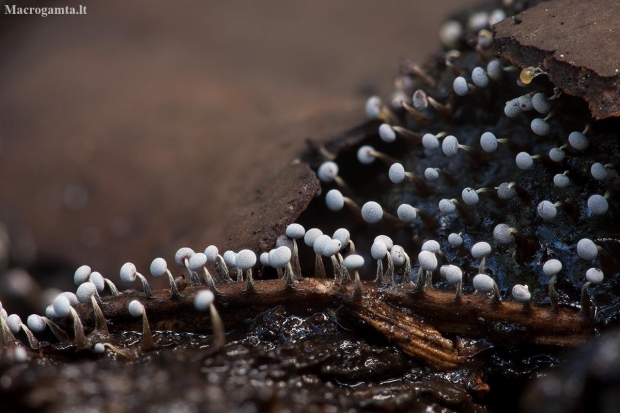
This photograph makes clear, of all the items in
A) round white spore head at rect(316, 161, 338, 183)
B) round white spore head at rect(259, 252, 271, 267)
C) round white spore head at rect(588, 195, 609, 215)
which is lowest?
round white spore head at rect(259, 252, 271, 267)

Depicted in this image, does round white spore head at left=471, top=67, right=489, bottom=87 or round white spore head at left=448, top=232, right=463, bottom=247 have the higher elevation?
round white spore head at left=471, top=67, right=489, bottom=87

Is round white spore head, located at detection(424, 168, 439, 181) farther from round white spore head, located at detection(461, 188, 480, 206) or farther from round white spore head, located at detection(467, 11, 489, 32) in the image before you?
round white spore head, located at detection(467, 11, 489, 32)

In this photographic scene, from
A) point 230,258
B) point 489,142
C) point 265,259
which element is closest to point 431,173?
point 489,142

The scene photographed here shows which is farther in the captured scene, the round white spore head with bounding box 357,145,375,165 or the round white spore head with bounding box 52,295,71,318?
the round white spore head with bounding box 357,145,375,165

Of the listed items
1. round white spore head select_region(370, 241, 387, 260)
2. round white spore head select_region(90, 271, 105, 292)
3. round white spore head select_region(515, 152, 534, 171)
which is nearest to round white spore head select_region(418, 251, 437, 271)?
round white spore head select_region(370, 241, 387, 260)

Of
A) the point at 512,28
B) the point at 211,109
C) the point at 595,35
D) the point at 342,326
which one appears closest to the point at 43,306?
the point at 211,109

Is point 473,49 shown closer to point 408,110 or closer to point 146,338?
point 408,110
